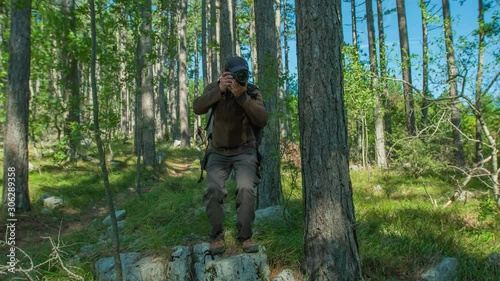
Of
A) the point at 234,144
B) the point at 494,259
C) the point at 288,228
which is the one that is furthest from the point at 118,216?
the point at 494,259

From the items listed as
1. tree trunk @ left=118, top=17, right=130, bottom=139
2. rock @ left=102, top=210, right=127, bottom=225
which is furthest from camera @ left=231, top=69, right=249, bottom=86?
tree trunk @ left=118, top=17, right=130, bottom=139

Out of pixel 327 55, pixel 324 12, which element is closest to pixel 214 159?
pixel 327 55

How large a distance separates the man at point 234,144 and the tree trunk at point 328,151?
589mm

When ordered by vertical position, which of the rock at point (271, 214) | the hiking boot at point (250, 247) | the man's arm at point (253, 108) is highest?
the man's arm at point (253, 108)

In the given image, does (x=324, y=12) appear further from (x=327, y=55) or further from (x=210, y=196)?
(x=210, y=196)

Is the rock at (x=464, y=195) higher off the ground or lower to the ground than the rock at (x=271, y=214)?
lower

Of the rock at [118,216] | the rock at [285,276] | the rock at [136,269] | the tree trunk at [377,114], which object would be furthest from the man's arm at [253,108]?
the tree trunk at [377,114]

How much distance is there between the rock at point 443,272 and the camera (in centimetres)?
382

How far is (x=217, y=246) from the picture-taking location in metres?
3.67

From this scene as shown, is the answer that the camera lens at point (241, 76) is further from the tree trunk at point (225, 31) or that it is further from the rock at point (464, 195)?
the tree trunk at point (225, 31)

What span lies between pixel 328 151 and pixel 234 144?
998 millimetres

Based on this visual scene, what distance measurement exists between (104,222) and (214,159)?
14.4ft

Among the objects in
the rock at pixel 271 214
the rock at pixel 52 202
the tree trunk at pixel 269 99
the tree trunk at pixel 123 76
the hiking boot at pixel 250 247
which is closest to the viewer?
the hiking boot at pixel 250 247

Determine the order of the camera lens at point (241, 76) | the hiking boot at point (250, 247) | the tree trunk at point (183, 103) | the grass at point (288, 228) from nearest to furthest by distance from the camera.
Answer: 1. the camera lens at point (241, 76)
2. the hiking boot at point (250, 247)
3. the grass at point (288, 228)
4. the tree trunk at point (183, 103)
